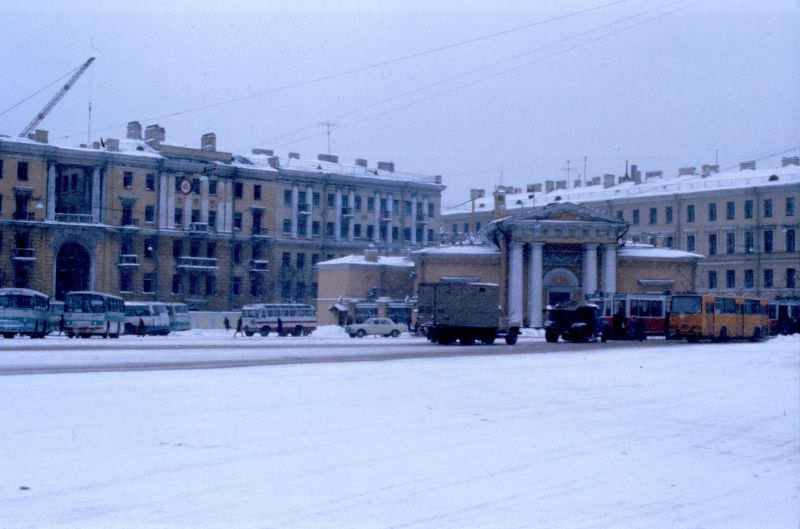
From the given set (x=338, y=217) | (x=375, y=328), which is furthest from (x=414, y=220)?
(x=375, y=328)

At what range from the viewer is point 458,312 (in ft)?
155

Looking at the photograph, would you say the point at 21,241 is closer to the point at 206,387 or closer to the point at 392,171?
the point at 392,171

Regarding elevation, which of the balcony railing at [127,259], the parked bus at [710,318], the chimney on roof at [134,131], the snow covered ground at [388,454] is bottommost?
the snow covered ground at [388,454]

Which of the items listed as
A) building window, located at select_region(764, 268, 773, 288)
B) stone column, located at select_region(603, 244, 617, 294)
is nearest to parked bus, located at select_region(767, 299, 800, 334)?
stone column, located at select_region(603, 244, 617, 294)

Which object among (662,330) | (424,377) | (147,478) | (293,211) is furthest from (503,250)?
(147,478)

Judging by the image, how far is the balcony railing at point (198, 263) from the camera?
8888 cm

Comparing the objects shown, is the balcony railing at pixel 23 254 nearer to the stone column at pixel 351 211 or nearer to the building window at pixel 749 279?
the stone column at pixel 351 211

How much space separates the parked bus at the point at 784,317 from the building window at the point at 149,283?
48.9 metres

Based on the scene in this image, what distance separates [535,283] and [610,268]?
218 inches

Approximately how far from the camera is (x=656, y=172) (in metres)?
110

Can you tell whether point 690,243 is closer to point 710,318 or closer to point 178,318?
point 710,318

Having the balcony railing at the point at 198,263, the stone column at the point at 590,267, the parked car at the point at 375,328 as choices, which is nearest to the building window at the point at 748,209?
the stone column at the point at 590,267

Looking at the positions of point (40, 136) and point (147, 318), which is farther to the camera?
point (40, 136)

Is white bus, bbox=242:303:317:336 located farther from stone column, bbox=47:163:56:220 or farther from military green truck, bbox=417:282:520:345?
stone column, bbox=47:163:56:220
